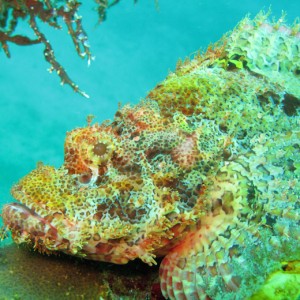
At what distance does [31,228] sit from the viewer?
3637 mm

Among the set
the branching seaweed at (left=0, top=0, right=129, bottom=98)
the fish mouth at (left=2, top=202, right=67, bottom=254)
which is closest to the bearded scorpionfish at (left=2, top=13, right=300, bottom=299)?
the fish mouth at (left=2, top=202, right=67, bottom=254)

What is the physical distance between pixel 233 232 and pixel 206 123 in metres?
1.40

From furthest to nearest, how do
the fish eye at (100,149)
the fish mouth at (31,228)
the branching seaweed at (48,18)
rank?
the fish eye at (100,149) → the fish mouth at (31,228) → the branching seaweed at (48,18)

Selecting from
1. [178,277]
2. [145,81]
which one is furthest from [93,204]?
[145,81]

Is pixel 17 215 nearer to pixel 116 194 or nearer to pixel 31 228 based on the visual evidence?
pixel 31 228

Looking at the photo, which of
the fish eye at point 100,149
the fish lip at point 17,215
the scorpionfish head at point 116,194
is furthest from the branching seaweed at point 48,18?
the fish lip at point 17,215

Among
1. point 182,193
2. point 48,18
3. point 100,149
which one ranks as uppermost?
point 48,18

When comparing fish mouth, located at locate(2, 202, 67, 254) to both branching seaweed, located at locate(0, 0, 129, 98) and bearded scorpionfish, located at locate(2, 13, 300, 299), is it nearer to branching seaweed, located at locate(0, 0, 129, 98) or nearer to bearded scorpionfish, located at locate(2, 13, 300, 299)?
bearded scorpionfish, located at locate(2, 13, 300, 299)

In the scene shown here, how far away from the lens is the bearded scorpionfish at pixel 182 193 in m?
3.71

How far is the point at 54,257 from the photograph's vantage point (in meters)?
4.25

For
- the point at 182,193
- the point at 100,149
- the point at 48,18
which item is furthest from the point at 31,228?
the point at 48,18

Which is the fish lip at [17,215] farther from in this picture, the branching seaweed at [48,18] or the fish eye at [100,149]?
the branching seaweed at [48,18]

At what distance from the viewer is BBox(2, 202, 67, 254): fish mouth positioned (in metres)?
3.64

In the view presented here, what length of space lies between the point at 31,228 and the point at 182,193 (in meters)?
1.64
